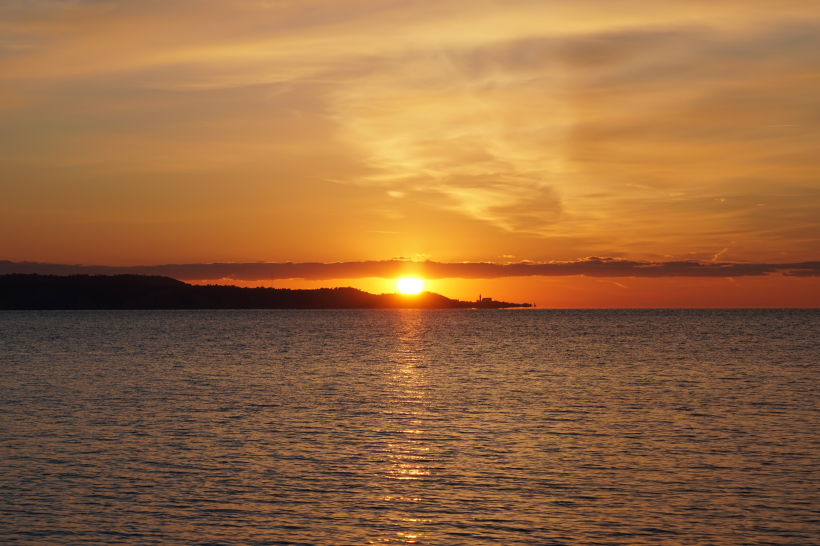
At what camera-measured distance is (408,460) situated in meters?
34.2

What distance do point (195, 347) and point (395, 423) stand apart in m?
88.1

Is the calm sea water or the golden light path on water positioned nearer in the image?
the calm sea water

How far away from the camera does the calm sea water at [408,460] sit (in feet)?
79.5

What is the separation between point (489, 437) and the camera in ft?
130

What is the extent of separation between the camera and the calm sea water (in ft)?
79.5

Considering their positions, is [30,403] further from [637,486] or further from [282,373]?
[637,486]

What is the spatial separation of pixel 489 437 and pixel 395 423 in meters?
7.56

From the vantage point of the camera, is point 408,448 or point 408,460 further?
point 408,448

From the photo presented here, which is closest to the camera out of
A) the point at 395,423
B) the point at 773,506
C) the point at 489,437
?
the point at 773,506

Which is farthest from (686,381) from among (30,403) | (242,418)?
(30,403)

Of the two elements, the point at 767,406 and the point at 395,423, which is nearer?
the point at 395,423

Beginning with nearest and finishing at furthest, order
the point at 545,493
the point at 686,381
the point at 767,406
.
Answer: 1. the point at 545,493
2. the point at 767,406
3. the point at 686,381

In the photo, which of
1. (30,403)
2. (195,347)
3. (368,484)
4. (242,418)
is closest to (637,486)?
(368,484)

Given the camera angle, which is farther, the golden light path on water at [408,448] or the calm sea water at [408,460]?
the golden light path on water at [408,448]
